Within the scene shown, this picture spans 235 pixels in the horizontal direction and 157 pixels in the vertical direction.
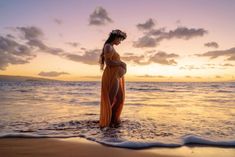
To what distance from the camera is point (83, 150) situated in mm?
4496

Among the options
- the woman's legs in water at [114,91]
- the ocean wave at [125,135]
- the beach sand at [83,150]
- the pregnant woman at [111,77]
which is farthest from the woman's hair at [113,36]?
the beach sand at [83,150]

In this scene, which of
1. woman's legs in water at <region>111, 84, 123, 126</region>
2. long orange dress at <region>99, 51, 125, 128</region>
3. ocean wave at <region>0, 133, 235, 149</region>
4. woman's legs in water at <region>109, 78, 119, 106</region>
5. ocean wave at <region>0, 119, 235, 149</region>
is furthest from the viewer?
woman's legs in water at <region>111, 84, 123, 126</region>

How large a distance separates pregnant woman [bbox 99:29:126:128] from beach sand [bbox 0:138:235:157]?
195 cm

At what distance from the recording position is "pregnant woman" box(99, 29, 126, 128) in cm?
701

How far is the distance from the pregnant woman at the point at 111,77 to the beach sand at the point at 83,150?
6.38ft

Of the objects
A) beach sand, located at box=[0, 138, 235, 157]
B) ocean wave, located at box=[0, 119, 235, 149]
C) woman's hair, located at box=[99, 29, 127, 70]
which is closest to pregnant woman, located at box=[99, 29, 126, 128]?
woman's hair, located at box=[99, 29, 127, 70]

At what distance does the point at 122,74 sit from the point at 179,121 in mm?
1825

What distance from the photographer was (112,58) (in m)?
7.12

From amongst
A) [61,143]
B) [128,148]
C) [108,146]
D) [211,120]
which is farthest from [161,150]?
[211,120]

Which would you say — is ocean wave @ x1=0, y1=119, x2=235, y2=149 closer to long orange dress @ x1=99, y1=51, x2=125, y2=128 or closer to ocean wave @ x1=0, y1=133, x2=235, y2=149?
ocean wave @ x1=0, y1=133, x2=235, y2=149

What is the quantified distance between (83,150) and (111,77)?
285 centimetres

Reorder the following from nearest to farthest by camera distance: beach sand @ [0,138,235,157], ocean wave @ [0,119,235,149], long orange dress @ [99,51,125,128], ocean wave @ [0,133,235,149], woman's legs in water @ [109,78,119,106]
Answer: beach sand @ [0,138,235,157] < ocean wave @ [0,133,235,149] < ocean wave @ [0,119,235,149] < long orange dress @ [99,51,125,128] < woman's legs in water @ [109,78,119,106]

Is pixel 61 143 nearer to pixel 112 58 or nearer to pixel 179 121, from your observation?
pixel 112 58

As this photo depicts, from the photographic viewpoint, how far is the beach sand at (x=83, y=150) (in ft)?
14.0
